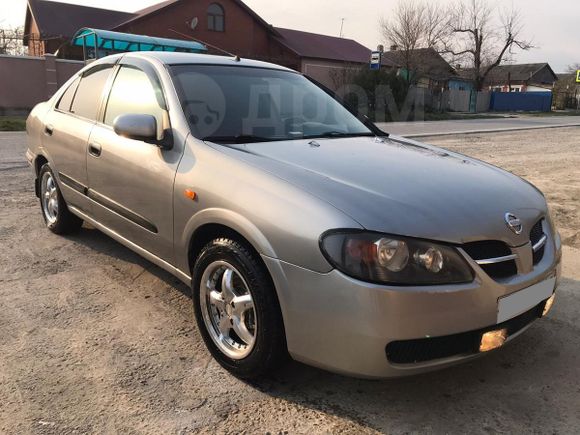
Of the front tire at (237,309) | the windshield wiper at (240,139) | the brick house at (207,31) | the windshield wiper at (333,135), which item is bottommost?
the front tire at (237,309)

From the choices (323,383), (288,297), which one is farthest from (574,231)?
(288,297)

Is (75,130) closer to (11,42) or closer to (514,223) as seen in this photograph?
(514,223)

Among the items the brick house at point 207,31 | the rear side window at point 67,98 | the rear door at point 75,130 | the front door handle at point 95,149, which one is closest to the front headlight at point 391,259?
the front door handle at point 95,149

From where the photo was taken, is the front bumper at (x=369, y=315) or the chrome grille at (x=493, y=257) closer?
the front bumper at (x=369, y=315)

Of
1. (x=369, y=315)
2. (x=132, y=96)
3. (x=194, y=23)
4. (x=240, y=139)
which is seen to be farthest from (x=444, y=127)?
(x=369, y=315)

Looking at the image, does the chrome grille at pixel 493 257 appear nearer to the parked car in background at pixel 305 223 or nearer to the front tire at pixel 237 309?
the parked car in background at pixel 305 223

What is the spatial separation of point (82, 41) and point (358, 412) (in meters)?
25.6

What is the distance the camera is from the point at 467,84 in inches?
1959

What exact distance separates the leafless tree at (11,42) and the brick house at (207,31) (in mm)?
827

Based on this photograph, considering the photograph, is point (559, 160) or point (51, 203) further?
point (559, 160)

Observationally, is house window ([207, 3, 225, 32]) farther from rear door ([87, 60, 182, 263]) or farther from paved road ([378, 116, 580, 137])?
rear door ([87, 60, 182, 263])

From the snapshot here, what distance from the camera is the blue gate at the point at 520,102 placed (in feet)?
150

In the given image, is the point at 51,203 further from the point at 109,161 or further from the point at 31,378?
the point at 31,378

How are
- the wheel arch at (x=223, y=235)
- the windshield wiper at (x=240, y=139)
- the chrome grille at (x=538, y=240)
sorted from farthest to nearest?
1. the windshield wiper at (x=240, y=139)
2. the chrome grille at (x=538, y=240)
3. the wheel arch at (x=223, y=235)
